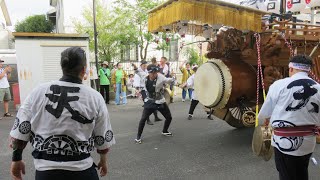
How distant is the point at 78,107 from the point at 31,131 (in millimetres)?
367

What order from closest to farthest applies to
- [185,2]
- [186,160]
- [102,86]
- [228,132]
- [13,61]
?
[185,2] < [186,160] < [228,132] < [102,86] < [13,61]

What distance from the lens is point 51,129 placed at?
2.10 metres

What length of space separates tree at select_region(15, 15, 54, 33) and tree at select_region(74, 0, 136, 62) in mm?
15369

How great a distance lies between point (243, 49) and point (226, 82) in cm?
76

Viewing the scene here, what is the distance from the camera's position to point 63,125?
210 centimetres

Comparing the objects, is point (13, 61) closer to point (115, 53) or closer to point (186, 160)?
point (115, 53)

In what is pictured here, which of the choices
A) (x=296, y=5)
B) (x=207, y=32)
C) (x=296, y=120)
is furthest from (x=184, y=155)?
(x=296, y=5)

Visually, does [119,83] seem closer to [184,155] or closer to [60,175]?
[184,155]

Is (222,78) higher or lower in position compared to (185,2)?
lower

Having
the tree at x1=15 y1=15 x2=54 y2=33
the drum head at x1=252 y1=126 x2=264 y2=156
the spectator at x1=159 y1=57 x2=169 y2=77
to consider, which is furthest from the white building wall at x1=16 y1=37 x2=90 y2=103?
the tree at x1=15 y1=15 x2=54 y2=33

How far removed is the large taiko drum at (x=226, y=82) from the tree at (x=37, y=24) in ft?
83.9

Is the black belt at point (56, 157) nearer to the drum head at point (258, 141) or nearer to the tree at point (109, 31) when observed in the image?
the drum head at point (258, 141)

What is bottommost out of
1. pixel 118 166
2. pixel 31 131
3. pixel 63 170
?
pixel 118 166

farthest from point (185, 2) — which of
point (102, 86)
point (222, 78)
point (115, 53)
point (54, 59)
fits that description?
point (115, 53)
